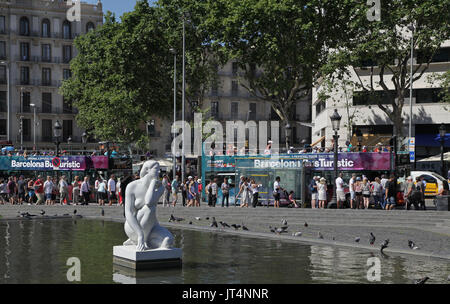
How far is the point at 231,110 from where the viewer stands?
243 feet

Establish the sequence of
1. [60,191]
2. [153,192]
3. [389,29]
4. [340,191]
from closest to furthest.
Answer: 1. [153,192]
2. [340,191]
3. [60,191]
4. [389,29]

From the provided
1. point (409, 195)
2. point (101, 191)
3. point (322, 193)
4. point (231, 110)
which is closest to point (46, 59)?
point (231, 110)

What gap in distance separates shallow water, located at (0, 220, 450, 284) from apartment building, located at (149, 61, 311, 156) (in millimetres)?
52993

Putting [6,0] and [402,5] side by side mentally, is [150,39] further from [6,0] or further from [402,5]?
[6,0]

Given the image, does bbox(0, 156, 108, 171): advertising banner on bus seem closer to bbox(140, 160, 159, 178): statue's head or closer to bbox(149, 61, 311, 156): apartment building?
bbox(140, 160, 159, 178): statue's head

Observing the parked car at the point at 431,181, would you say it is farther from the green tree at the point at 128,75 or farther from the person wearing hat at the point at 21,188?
the person wearing hat at the point at 21,188

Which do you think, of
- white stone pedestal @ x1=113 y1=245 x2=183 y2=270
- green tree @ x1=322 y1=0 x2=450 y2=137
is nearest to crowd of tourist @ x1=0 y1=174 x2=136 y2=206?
green tree @ x1=322 y1=0 x2=450 y2=137

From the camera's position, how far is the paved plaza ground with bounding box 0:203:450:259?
665 inches

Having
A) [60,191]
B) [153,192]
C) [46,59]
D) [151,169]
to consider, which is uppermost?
[46,59]

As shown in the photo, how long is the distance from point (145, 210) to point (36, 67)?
200ft

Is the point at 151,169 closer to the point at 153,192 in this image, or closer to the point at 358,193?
the point at 153,192

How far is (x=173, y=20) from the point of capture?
4500cm

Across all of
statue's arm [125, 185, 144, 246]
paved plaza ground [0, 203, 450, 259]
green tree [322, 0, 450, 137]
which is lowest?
paved plaza ground [0, 203, 450, 259]

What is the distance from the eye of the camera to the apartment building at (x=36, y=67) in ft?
219
